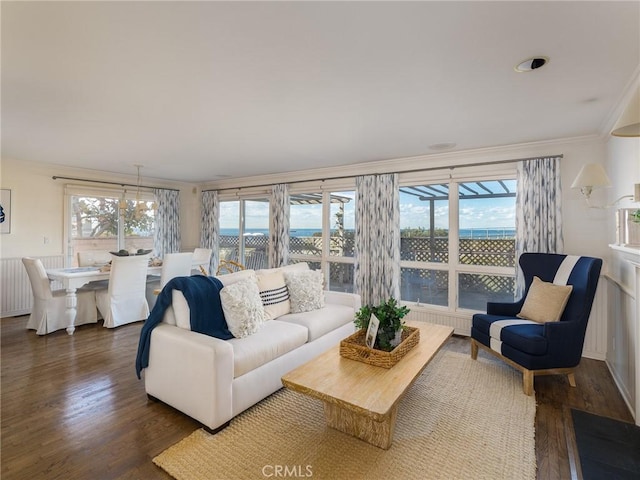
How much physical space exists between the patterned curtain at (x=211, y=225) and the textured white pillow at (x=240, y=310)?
4.32 m

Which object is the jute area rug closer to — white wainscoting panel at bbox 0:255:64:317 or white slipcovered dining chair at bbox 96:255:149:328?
white slipcovered dining chair at bbox 96:255:149:328

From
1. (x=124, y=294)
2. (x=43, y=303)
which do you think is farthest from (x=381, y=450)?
(x=43, y=303)

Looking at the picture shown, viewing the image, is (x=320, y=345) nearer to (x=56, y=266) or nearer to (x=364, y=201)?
(x=364, y=201)

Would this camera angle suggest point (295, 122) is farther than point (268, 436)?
Yes

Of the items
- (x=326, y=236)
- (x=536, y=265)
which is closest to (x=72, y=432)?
(x=326, y=236)

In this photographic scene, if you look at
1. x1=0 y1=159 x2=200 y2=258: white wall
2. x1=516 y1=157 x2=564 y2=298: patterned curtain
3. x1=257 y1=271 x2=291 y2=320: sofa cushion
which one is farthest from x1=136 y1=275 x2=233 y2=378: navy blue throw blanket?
x1=0 y1=159 x2=200 y2=258: white wall

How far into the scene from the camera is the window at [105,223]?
541cm

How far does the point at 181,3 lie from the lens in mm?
1463

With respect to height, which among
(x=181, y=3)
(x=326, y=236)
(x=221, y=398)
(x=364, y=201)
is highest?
(x=181, y=3)

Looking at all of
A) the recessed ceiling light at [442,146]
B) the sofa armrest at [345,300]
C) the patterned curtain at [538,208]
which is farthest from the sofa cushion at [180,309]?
the patterned curtain at [538,208]

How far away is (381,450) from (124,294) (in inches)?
160

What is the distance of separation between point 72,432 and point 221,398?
1045 millimetres

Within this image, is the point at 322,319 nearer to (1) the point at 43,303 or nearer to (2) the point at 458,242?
(2) the point at 458,242

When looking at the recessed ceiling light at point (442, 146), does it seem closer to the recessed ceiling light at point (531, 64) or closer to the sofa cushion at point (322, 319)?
the recessed ceiling light at point (531, 64)
